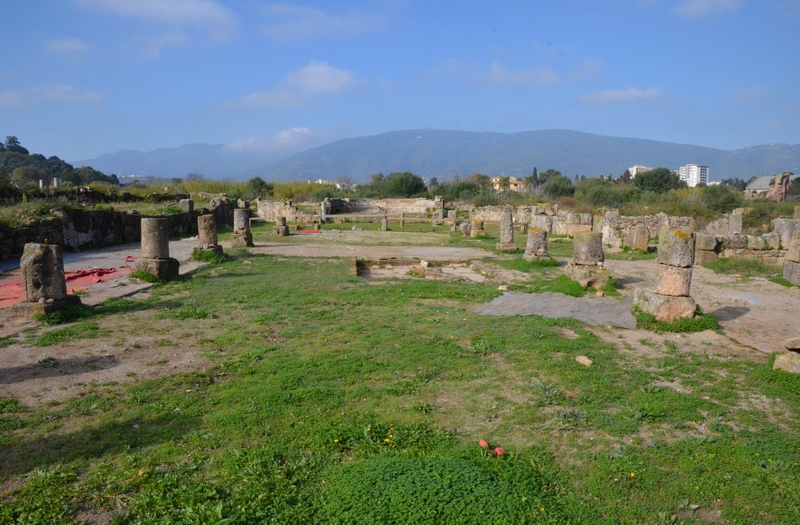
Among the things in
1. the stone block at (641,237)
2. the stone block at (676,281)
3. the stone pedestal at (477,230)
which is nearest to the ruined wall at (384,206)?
the stone pedestal at (477,230)

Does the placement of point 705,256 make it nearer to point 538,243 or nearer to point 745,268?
point 745,268

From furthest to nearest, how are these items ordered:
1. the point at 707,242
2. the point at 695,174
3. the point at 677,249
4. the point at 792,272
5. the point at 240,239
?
the point at 695,174 < the point at 240,239 < the point at 707,242 < the point at 792,272 < the point at 677,249

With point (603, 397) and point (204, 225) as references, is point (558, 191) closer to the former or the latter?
point (204, 225)

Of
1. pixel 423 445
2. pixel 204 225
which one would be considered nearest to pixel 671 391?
→ pixel 423 445

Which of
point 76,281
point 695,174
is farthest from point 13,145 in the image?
point 695,174

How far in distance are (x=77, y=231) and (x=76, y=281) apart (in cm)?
765

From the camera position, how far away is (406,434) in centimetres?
506

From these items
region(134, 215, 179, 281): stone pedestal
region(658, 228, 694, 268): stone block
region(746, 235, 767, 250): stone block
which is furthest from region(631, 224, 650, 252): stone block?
region(134, 215, 179, 281): stone pedestal

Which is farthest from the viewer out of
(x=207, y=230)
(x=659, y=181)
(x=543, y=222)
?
(x=659, y=181)

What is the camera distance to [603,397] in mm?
5980

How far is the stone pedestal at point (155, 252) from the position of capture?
485 inches

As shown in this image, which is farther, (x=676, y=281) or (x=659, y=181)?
(x=659, y=181)

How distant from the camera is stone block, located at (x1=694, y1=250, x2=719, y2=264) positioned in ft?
54.9

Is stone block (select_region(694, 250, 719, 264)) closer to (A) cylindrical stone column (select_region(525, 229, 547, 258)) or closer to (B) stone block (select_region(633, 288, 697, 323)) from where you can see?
(A) cylindrical stone column (select_region(525, 229, 547, 258))
